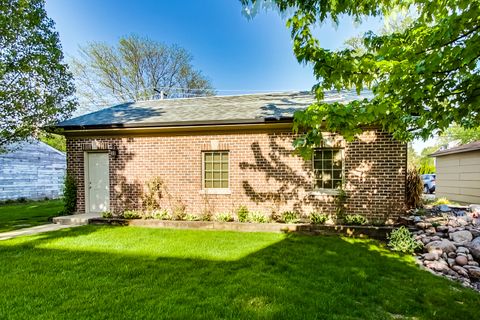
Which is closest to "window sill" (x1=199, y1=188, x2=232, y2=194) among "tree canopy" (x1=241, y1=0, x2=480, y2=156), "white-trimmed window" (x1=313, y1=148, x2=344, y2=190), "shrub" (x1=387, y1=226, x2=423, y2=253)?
"white-trimmed window" (x1=313, y1=148, x2=344, y2=190)

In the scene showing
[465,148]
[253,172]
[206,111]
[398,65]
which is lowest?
[253,172]

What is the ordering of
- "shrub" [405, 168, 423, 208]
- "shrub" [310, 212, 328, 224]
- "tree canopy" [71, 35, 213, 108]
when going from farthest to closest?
"tree canopy" [71, 35, 213, 108], "shrub" [405, 168, 423, 208], "shrub" [310, 212, 328, 224]

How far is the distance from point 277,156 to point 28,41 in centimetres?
859

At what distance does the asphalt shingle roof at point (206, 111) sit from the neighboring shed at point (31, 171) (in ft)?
30.2

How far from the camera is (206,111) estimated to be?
9.75m

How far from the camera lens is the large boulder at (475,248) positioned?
5.27 metres

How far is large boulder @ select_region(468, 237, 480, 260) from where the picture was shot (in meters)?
5.27

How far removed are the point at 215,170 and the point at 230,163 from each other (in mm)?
596

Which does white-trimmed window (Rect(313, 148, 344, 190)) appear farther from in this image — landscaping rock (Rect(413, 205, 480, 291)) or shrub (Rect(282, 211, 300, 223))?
landscaping rock (Rect(413, 205, 480, 291))

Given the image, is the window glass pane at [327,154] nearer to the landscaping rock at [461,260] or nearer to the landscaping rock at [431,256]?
the landscaping rock at [431,256]

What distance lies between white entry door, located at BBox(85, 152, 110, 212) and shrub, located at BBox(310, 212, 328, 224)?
6730 mm

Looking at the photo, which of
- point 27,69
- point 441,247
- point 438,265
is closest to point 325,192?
point 441,247

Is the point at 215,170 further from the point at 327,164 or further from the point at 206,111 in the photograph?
the point at 327,164

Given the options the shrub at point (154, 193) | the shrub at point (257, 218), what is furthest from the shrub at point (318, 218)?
the shrub at point (154, 193)
